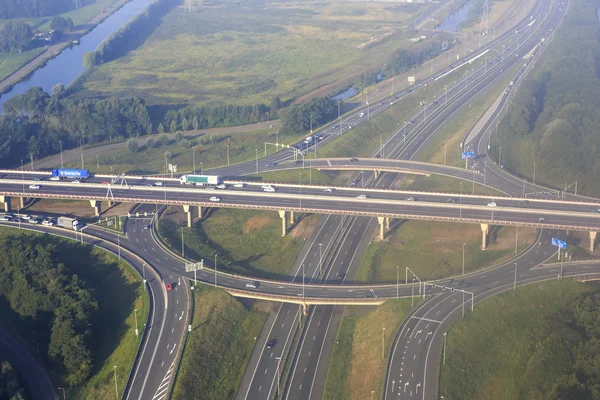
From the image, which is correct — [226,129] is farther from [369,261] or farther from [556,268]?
[556,268]

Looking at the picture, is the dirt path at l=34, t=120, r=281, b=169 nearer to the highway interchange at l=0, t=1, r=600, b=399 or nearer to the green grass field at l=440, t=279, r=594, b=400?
the highway interchange at l=0, t=1, r=600, b=399

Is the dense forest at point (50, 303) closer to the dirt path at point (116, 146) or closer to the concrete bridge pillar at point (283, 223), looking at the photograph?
the concrete bridge pillar at point (283, 223)

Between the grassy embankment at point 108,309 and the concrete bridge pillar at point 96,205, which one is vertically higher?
the concrete bridge pillar at point 96,205

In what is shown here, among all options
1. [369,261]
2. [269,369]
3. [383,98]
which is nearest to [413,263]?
[369,261]

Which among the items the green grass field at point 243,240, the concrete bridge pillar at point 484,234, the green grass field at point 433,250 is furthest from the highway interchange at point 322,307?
the green grass field at point 433,250

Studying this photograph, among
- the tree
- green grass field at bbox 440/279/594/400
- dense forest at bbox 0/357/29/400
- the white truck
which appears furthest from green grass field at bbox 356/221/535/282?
the tree

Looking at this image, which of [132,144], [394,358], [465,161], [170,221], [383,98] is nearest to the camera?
[394,358]
